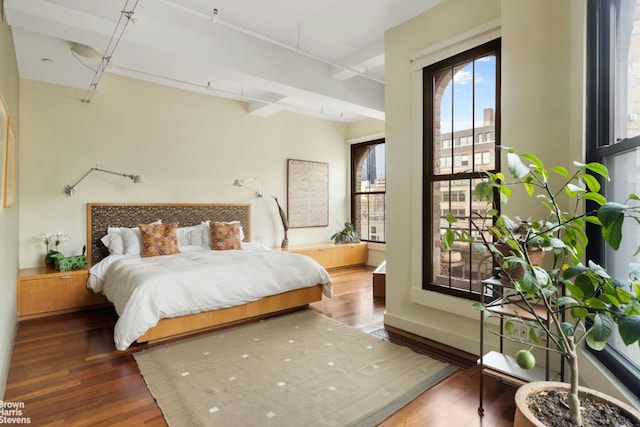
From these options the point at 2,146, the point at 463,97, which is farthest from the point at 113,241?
the point at 463,97

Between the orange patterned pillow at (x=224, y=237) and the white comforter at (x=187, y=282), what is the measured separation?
440 mm

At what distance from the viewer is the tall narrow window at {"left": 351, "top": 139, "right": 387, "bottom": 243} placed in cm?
668

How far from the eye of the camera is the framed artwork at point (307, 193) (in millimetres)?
6449

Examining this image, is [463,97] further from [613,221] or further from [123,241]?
[123,241]

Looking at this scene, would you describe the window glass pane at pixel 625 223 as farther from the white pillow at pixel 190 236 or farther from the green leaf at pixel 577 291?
the white pillow at pixel 190 236

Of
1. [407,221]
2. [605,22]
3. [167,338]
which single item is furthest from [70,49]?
[605,22]

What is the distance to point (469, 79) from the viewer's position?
2.92 meters

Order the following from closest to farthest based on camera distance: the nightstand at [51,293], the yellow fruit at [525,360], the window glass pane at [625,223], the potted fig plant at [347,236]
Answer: the yellow fruit at [525,360]
the window glass pane at [625,223]
the nightstand at [51,293]
the potted fig plant at [347,236]

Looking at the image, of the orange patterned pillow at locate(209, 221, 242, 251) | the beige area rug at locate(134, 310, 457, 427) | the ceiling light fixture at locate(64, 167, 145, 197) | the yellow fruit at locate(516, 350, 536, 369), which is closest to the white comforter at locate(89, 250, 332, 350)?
the beige area rug at locate(134, 310, 457, 427)

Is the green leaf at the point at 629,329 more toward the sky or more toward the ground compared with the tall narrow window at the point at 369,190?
more toward the ground

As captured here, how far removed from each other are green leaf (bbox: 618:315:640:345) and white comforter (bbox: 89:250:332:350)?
10.2 feet

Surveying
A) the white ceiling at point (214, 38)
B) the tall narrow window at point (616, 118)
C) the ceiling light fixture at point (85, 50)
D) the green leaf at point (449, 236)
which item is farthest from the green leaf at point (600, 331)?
the ceiling light fixture at point (85, 50)

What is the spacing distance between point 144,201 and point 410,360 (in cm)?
414

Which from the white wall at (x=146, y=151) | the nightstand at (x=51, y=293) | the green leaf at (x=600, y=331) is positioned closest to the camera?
the green leaf at (x=600, y=331)
